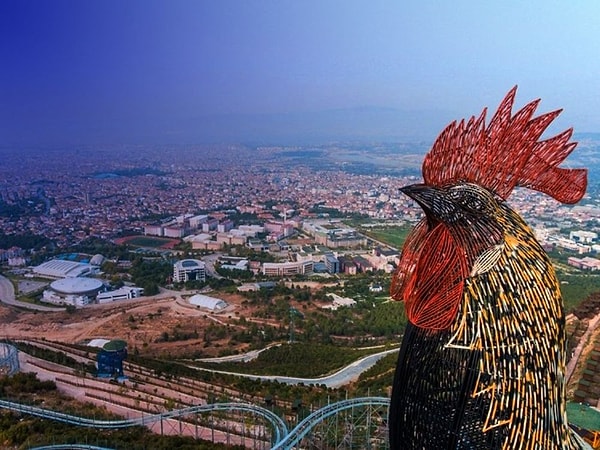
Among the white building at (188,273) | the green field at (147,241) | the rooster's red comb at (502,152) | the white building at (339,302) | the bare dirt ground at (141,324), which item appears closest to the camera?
the rooster's red comb at (502,152)

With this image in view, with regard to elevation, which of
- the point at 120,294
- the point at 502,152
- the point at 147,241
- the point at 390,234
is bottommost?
the point at 147,241

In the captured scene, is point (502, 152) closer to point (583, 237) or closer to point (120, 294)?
point (120, 294)

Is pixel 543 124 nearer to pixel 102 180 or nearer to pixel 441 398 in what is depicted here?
pixel 441 398

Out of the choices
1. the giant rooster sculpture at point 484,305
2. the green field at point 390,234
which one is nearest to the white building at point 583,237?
the green field at point 390,234

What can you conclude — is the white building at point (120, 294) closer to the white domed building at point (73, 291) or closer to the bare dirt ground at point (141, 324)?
the white domed building at point (73, 291)

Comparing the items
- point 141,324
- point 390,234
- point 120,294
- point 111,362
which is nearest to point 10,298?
point 120,294
